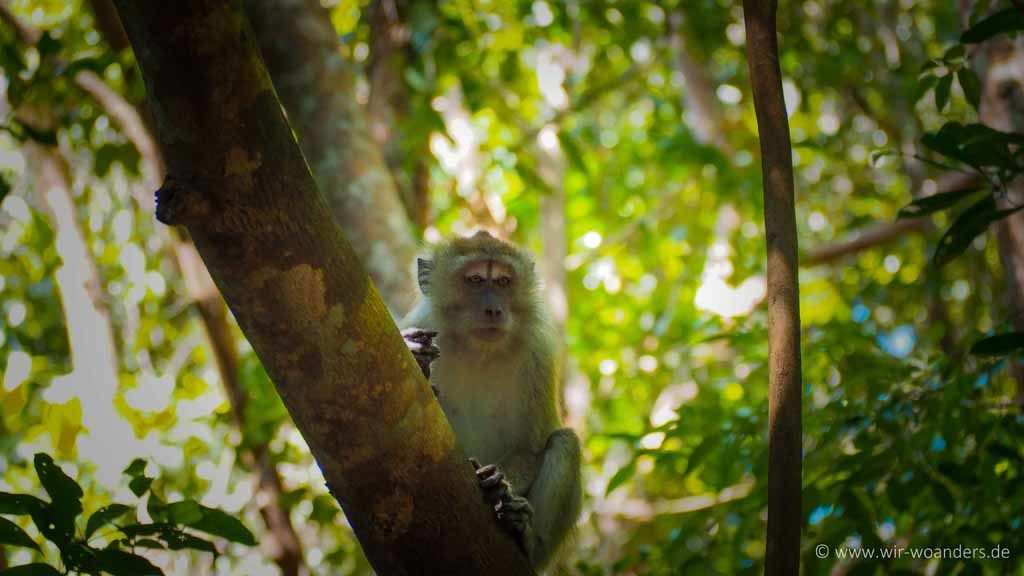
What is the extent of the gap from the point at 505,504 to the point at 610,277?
619 cm

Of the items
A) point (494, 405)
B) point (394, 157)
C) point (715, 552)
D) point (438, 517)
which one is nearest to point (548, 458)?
point (494, 405)

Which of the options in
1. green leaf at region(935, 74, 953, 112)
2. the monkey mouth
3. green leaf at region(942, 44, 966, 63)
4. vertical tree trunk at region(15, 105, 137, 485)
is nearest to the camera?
green leaf at region(935, 74, 953, 112)

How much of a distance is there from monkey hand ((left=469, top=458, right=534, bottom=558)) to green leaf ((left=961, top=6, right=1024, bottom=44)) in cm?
206

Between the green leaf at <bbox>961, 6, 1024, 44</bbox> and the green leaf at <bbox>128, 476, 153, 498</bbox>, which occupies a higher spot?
the green leaf at <bbox>961, 6, 1024, 44</bbox>

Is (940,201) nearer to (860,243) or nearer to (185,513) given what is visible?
(185,513)

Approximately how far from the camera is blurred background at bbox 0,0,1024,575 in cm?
380

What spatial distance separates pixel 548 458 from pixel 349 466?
161 cm

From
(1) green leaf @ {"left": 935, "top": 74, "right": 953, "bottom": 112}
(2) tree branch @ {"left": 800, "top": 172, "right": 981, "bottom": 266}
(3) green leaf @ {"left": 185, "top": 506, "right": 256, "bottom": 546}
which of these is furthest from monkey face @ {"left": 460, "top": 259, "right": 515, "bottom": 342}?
(2) tree branch @ {"left": 800, "top": 172, "right": 981, "bottom": 266}

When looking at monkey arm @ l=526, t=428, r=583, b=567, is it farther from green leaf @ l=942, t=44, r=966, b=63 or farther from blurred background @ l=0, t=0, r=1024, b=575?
green leaf @ l=942, t=44, r=966, b=63

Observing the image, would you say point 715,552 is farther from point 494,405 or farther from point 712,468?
point 494,405

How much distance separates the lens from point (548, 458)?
12.7 ft

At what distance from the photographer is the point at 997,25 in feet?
9.32

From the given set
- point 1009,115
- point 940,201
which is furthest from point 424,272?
point 1009,115

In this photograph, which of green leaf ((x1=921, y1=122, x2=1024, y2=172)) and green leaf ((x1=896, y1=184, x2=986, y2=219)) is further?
green leaf ((x1=896, y1=184, x2=986, y2=219))
